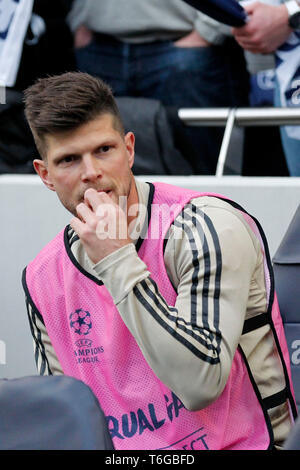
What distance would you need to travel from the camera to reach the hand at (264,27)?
3.08m

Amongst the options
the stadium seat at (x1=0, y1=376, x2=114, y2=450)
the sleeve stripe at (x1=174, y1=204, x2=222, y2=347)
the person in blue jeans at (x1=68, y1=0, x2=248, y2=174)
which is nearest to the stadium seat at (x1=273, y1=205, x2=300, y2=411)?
the sleeve stripe at (x1=174, y1=204, x2=222, y2=347)

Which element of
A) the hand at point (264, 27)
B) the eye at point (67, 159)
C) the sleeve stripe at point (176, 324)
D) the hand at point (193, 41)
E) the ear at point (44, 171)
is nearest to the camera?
the sleeve stripe at point (176, 324)

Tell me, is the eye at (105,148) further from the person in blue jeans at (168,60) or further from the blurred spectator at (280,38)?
the person in blue jeans at (168,60)

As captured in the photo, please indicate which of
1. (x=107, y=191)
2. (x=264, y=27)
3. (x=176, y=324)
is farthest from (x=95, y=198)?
(x=264, y=27)

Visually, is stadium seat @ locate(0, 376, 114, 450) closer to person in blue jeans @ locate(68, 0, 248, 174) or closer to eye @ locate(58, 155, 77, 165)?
eye @ locate(58, 155, 77, 165)

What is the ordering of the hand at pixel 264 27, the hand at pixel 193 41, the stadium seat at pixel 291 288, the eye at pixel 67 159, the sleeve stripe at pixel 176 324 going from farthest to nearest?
the hand at pixel 193 41, the hand at pixel 264 27, the stadium seat at pixel 291 288, the eye at pixel 67 159, the sleeve stripe at pixel 176 324

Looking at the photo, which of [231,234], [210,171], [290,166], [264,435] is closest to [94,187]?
[231,234]

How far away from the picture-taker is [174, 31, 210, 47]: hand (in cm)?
346

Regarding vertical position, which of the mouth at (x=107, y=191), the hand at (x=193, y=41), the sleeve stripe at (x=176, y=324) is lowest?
the hand at (x=193, y=41)

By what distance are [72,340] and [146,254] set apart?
265 mm

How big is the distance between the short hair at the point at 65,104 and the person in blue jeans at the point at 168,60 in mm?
1360

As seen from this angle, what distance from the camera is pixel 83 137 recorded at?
1.99 meters

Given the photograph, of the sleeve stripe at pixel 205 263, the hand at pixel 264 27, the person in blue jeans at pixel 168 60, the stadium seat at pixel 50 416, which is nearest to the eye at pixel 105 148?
the sleeve stripe at pixel 205 263

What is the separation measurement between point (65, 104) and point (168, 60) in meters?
1.59
